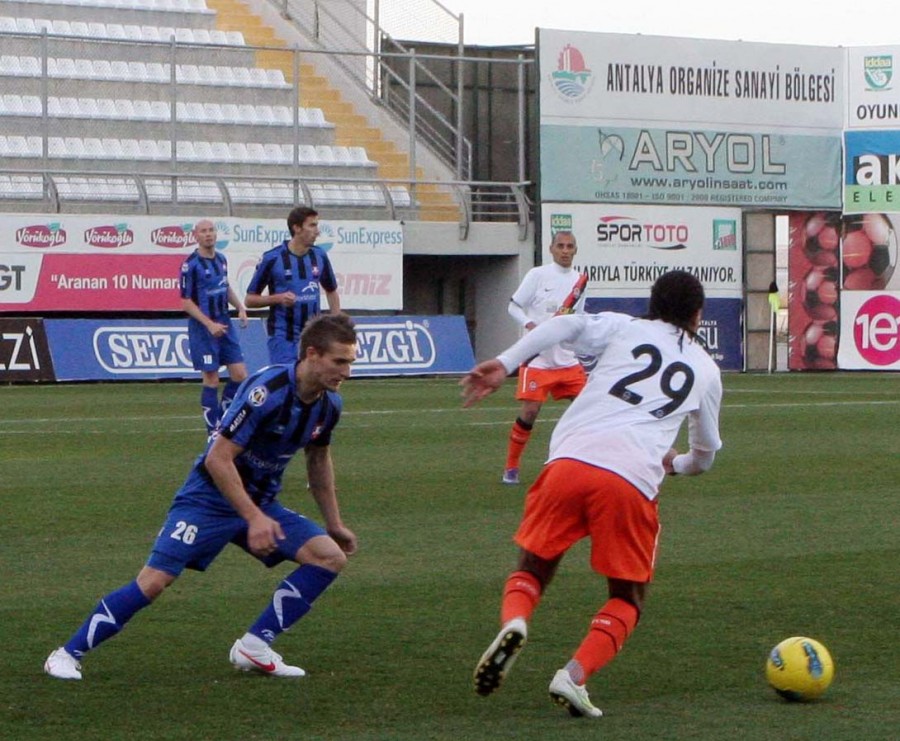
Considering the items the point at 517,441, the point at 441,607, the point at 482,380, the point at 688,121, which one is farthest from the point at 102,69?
the point at 482,380

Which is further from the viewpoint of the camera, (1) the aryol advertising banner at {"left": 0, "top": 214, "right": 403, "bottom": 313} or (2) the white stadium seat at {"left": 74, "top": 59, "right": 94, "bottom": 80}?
(2) the white stadium seat at {"left": 74, "top": 59, "right": 94, "bottom": 80}

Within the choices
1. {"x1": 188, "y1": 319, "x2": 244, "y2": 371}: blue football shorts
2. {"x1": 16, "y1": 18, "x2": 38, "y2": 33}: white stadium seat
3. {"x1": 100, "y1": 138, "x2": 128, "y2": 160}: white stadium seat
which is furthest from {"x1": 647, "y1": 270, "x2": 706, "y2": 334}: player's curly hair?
{"x1": 16, "y1": 18, "x2": 38, "y2": 33}: white stadium seat

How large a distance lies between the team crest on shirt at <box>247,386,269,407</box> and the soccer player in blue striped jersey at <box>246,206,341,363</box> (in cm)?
716

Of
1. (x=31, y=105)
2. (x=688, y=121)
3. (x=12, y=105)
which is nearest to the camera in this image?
(x=12, y=105)

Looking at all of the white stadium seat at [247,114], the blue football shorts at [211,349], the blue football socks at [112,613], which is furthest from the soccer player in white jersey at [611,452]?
the white stadium seat at [247,114]

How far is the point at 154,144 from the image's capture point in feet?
97.6

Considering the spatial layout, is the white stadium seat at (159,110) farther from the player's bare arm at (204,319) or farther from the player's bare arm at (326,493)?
the player's bare arm at (326,493)

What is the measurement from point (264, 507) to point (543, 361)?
22.8 ft

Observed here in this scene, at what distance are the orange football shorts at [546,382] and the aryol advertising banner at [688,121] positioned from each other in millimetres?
17869

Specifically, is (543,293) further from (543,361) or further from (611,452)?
(611,452)

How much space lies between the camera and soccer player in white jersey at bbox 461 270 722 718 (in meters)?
5.66

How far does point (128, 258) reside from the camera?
1045 inches

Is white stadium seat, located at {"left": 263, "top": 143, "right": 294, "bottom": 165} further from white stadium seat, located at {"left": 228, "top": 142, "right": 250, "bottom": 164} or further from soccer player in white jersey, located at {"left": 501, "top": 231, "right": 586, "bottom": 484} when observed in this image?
soccer player in white jersey, located at {"left": 501, "top": 231, "right": 586, "bottom": 484}

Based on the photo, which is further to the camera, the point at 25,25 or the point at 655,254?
the point at 655,254
